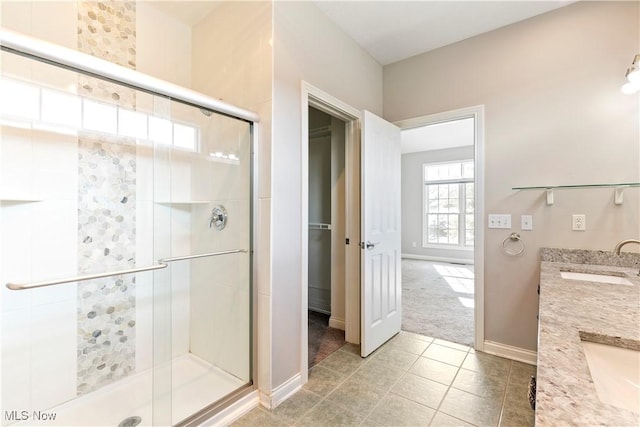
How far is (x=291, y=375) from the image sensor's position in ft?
6.34

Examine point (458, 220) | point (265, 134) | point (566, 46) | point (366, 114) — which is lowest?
point (458, 220)

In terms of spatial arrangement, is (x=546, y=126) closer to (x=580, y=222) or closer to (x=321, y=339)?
(x=580, y=222)

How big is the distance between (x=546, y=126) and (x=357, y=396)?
2.44 m

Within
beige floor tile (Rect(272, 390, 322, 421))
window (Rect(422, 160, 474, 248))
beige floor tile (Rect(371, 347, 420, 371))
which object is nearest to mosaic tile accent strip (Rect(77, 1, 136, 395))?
beige floor tile (Rect(272, 390, 322, 421))

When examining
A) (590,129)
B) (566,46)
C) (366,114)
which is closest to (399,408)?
(366,114)

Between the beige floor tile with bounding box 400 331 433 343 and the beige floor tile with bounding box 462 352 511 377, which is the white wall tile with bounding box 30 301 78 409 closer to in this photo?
the beige floor tile with bounding box 400 331 433 343

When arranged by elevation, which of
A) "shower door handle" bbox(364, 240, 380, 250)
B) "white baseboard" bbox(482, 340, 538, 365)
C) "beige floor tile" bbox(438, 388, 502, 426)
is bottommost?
"beige floor tile" bbox(438, 388, 502, 426)

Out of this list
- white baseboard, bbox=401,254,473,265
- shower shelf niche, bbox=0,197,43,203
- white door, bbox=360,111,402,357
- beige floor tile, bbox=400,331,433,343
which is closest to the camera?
shower shelf niche, bbox=0,197,43,203

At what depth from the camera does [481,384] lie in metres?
1.99

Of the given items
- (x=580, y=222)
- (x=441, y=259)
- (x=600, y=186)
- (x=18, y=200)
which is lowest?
(x=441, y=259)

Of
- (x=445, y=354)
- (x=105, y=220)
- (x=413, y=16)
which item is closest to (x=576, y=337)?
(x=445, y=354)

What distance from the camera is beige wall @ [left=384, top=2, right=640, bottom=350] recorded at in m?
1.97

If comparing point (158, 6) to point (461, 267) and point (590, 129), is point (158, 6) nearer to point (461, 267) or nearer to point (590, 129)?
point (590, 129)

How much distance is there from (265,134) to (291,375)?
5.36 feet
